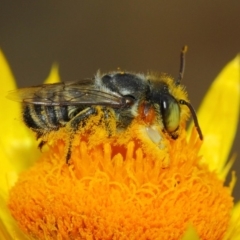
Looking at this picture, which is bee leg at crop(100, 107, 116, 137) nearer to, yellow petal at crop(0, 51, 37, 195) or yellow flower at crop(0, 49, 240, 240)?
yellow flower at crop(0, 49, 240, 240)

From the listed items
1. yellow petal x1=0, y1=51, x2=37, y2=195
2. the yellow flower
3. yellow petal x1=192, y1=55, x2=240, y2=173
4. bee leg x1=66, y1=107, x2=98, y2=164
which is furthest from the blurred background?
bee leg x1=66, y1=107, x2=98, y2=164

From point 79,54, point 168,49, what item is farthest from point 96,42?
point 168,49

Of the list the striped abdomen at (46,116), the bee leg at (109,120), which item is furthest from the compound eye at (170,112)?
the striped abdomen at (46,116)

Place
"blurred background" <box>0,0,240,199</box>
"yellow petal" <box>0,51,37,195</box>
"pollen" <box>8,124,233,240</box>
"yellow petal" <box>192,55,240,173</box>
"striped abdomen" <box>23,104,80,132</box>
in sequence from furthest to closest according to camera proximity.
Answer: "blurred background" <box>0,0,240,199</box>, "yellow petal" <box>192,55,240,173</box>, "yellow petal" <box>0,51,37,195</box>, "striped abdomen" <box>23,104,80,132</box>, "pollen" <box>8,124,233,240</box>

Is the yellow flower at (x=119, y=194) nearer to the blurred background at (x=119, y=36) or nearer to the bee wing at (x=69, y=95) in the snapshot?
the bee wing at (x=69, y=95)

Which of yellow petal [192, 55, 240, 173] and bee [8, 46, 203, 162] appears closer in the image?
bee [8, 46, 203, 162]

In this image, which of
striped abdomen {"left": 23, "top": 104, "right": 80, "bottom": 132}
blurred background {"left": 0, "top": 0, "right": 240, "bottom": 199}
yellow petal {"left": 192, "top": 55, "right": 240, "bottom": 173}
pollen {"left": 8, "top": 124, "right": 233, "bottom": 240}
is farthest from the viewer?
blurred background {"left": 0, "top": 0, "right": 240, "bottom": 199}

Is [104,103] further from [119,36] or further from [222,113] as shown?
[119,36]
